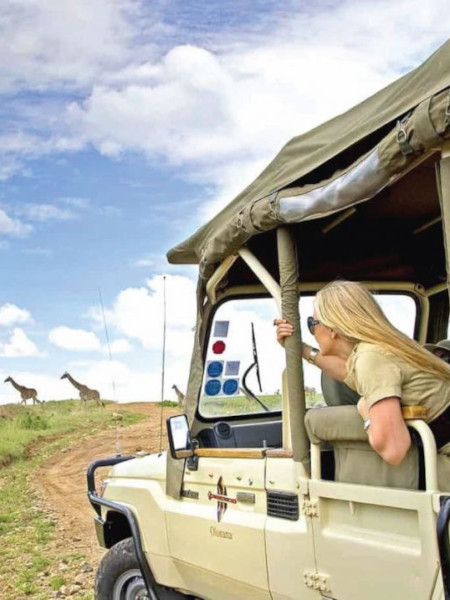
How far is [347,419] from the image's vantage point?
136 inches

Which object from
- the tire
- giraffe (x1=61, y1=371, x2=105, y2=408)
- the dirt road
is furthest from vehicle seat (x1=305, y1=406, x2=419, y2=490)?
giraffe (x1=61, y1=371, x2=105, y2=408)

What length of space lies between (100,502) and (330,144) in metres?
3.12

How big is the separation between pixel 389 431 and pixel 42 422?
2273 cm

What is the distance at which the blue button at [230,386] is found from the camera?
5.38 metres

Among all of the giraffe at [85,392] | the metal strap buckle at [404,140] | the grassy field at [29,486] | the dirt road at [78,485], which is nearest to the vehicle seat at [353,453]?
the metal strap buckle at [404,140]

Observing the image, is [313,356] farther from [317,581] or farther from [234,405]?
[234,405]

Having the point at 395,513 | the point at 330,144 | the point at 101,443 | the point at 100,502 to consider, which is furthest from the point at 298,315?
the point at 101,443

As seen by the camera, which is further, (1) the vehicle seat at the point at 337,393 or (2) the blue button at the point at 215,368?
(2) the blue button at the point at 215,368

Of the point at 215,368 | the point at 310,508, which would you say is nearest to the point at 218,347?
the point at 215,368

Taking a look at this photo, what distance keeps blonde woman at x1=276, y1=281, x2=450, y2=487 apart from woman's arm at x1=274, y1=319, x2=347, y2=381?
0.08m

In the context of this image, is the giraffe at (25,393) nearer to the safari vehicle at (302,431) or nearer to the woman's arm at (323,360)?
the safari vehicle at (302,431)

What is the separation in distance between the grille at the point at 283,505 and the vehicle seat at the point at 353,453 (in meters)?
0.33

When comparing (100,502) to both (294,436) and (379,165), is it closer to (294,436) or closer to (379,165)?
(294,436)

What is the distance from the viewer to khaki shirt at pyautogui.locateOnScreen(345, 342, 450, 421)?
126 inches
